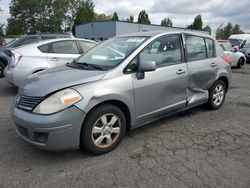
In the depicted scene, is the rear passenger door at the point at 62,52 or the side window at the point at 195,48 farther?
the rear passenger door at the point at 62,52

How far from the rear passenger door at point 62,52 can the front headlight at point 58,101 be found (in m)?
3.70

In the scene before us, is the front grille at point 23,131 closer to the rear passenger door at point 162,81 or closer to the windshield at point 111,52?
the windshield at point 111,52

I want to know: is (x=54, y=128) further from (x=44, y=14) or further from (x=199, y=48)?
(x=44, y=14)

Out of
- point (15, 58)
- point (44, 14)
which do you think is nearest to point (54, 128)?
point (15, 58)

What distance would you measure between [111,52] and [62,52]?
3.18 metres

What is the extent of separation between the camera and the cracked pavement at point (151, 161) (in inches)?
107

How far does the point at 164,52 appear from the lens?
3996 mm

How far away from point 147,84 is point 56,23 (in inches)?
2492

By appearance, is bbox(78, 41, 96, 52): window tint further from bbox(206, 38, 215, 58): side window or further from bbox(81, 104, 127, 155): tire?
bbox(81, 104, 127, 155): tire

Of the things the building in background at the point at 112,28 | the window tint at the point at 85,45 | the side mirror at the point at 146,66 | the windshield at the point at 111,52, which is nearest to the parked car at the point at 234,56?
the window tint at the point at 85,45

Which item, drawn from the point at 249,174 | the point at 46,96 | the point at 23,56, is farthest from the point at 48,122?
the point at 23,56

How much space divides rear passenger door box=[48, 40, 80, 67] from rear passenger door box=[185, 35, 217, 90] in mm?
3519

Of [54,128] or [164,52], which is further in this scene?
[164,52]

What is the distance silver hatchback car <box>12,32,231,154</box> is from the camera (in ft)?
9.52
